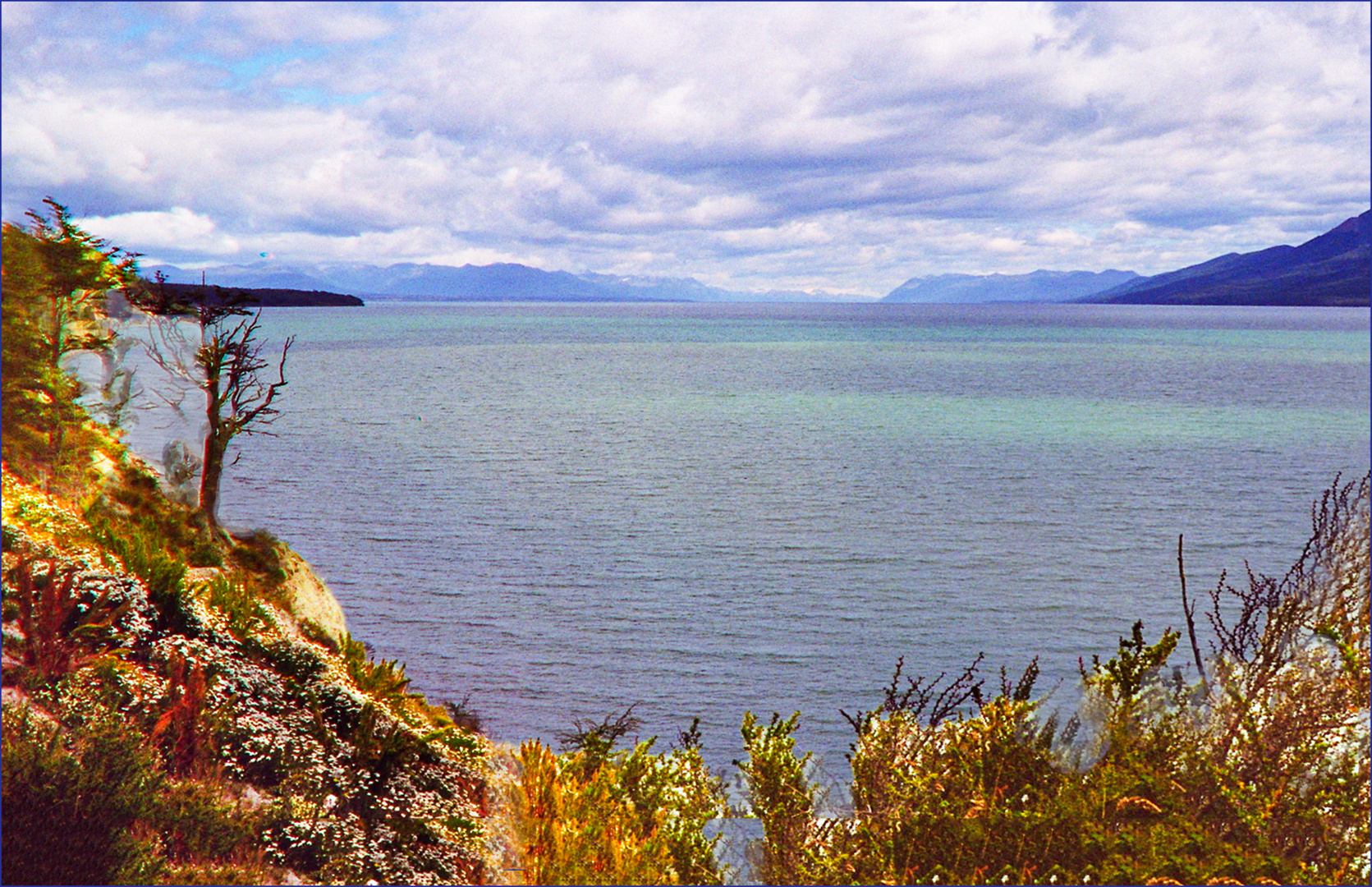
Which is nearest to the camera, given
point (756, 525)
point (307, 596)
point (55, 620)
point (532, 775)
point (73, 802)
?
point (73, 802)

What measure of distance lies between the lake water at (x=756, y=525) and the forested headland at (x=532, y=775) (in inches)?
245

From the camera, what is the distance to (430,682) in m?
16.1

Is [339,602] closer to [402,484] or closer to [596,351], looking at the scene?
[402,484]

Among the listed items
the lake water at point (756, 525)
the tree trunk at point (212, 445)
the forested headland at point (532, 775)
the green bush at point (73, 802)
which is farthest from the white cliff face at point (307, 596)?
the green bush at point (73, 802)

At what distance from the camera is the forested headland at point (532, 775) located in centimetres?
650

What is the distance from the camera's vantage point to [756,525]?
85.3 feet

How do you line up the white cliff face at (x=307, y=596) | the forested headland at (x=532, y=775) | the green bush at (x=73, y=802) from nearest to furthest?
the green bush at (x=73, y=802)
the forested headland at (x=532, y=775)
the white cliff face at (x=307, y=596)

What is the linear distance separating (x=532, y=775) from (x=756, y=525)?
60.6 ft

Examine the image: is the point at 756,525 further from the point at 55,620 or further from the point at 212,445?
the point at 55,620

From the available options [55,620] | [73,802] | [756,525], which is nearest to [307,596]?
[55,620]

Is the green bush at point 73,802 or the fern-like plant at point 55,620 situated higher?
the fern-like plant at point 55,620

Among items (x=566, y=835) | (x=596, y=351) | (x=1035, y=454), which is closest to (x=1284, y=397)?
(x=1035, y=454)

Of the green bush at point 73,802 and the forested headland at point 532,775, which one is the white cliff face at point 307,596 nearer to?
the forested headland at point 532,775

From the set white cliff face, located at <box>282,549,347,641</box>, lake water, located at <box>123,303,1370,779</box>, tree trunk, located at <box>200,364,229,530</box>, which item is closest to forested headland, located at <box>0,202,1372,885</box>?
white cliff face, located at <box>282,549,347,641</box>
